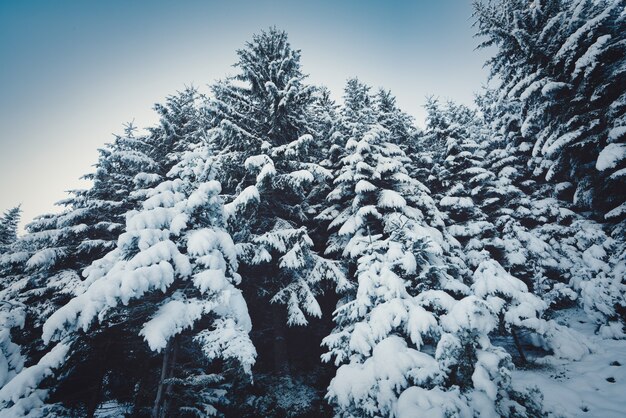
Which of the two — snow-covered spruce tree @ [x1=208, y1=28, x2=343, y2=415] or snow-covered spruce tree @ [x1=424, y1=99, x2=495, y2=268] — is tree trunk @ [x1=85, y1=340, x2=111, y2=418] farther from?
snow-covered spruce tree @ [x1=424, y1=99, x2=495, y2=268]

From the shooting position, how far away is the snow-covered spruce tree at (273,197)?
10.5 meters

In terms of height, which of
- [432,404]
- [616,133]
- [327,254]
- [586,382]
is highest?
[616,133]

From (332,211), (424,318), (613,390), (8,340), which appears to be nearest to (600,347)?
(613,390)

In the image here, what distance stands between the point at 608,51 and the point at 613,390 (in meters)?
13.6

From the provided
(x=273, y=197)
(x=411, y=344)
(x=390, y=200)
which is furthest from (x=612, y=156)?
(x=273, y=197)

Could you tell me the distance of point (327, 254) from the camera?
1351cm

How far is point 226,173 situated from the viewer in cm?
1262

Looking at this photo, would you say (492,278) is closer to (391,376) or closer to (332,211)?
(391,376)

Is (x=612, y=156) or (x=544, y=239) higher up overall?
(x=612, y=156)

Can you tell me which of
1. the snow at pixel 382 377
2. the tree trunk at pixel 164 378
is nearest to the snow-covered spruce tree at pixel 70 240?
the tree trunk at pixel 164 378

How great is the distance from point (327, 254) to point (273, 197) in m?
3.75

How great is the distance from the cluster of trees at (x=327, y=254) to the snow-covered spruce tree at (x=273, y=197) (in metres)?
0.10

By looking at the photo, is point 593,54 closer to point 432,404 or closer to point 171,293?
point 432,404

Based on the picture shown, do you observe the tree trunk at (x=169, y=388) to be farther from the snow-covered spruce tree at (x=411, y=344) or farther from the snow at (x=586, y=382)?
the snow at (x=586, y=382)
